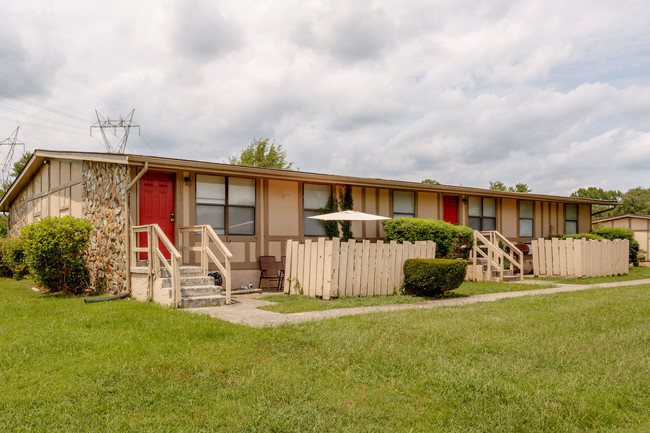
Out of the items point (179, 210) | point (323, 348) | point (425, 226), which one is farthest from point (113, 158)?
point (425, 226)

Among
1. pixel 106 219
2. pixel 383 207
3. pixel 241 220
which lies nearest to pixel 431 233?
pixel 383 207

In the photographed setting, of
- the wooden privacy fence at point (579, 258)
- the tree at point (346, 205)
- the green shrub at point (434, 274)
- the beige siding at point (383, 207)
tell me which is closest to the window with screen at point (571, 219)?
the wooden privacy fence at point (579, 258)

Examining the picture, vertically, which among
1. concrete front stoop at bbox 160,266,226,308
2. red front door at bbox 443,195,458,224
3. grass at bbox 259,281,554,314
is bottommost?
grass at bbox 259,281,554,314

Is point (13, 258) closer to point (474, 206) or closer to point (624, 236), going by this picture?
point (474, 206)

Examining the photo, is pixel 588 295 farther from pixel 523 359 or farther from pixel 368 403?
pixel 368 403

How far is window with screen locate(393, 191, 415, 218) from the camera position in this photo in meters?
15.6

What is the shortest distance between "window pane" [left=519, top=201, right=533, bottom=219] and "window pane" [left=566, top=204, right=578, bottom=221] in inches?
101

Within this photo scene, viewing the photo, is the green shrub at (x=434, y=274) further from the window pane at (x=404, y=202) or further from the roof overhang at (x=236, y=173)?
the window pane at (x=404, y=202)

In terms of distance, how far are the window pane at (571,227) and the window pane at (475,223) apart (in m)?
5.64

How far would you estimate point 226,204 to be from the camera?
12.1 meters

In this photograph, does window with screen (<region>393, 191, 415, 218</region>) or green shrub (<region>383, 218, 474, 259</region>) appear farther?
window with screen (<region>393, 191, 415, 218</region>)

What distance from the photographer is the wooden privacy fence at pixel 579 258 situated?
596 inches

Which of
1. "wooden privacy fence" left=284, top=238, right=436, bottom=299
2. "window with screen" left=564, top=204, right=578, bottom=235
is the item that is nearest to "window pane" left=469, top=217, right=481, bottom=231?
"window with screen" left=564, top=204, right=578, bottom=235

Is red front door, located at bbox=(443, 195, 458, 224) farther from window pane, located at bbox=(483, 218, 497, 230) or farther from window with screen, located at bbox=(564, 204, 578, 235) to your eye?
window with screen, located at bbox=(564, 204, 578, 235)
